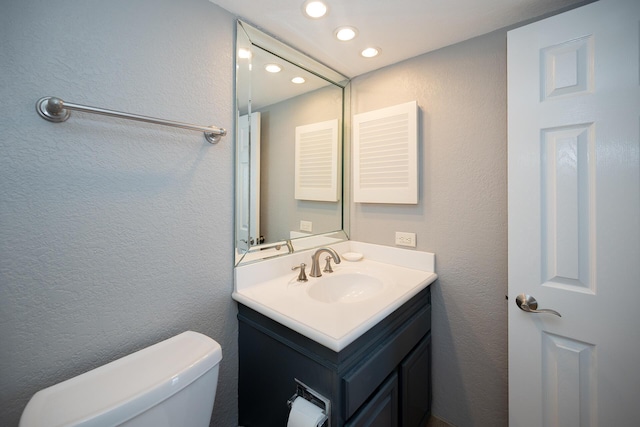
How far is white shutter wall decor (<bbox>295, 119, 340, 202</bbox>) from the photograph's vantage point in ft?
5.37

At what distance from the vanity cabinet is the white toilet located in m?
0.27

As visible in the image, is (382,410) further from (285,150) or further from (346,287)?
(285,150)

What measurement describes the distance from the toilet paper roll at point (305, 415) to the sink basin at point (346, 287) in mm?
524

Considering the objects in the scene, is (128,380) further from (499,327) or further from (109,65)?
(499,327)

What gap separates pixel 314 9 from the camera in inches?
45.8

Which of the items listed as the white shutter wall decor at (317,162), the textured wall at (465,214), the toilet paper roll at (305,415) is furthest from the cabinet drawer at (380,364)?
the white shutter wall decor at (317,162)

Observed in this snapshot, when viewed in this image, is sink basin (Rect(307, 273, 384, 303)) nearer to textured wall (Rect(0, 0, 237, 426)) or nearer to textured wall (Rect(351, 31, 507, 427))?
textured wall (Rect(351, 31, 507, 427))

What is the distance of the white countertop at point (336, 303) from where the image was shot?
0.93 metres

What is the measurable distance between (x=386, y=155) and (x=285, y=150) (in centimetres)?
65

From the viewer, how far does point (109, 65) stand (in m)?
0.89

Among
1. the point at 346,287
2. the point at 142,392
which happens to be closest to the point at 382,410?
the point at 346,287

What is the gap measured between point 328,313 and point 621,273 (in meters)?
1.09

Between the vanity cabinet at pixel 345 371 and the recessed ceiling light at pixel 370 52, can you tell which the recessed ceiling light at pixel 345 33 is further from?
the vanity cabinet at pixel 345 371

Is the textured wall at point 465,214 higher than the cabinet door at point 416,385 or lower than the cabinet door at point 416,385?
higher
